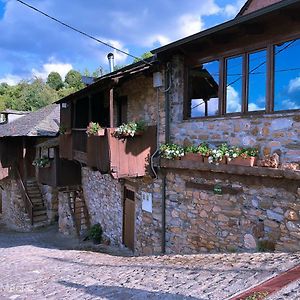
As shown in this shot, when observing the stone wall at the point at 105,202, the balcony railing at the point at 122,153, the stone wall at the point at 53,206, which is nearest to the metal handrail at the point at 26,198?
the stone wall at the point at 53,206

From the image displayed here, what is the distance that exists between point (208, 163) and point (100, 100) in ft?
21.6

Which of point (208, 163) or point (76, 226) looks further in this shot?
point (76, 226)

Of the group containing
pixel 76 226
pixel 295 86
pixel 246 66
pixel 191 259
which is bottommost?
pixel 76 226

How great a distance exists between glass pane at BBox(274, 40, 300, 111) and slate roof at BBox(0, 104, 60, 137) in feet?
41.5

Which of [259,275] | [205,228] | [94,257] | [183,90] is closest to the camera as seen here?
[259,275]

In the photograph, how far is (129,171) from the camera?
802 cm

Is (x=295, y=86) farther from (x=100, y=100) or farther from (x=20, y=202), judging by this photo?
(x=20, y=202)

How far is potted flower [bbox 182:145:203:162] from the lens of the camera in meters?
6.98

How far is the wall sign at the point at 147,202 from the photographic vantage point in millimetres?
8516

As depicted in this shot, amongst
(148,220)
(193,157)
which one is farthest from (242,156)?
(148,220)

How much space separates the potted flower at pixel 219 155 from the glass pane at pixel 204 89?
0.88 m

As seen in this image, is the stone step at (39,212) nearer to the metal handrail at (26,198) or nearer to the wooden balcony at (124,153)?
the metal handrail at (26,198)

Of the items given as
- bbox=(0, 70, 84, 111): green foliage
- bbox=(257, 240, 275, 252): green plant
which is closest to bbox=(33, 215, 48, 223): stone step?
bbox=(257, 240, 275, 252): green plant

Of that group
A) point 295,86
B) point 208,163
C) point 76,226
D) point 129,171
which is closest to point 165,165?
point 129,171
